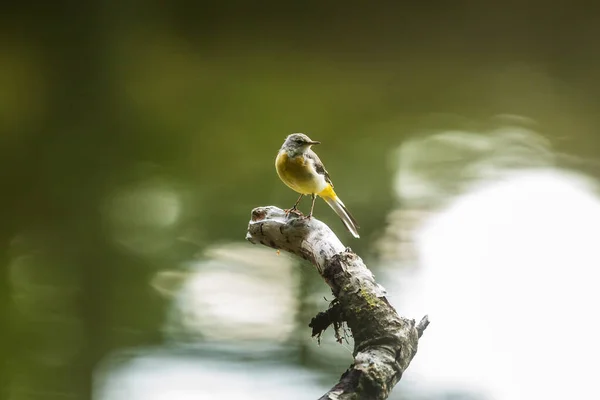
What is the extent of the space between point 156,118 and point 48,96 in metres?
0.42

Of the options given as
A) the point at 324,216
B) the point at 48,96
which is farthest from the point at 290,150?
the point at 48,96

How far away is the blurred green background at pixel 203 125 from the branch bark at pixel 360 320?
917mm

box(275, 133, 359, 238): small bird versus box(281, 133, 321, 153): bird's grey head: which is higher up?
box(281, 133, 321, 153): bird's grey head

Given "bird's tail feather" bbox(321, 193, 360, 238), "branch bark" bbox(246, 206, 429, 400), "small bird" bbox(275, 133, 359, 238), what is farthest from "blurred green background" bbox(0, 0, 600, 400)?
"branch bark" bbox(246, 206, 429, 400)

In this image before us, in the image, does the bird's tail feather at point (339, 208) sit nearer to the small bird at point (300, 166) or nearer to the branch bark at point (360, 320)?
the small bird at point (300, 166)

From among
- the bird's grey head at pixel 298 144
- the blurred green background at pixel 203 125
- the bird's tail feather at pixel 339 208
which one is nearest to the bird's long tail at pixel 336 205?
the bird's tail feather at pixel 339 208

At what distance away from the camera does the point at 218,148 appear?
7.86 ft

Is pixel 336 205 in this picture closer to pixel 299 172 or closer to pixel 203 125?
pixel 299 172

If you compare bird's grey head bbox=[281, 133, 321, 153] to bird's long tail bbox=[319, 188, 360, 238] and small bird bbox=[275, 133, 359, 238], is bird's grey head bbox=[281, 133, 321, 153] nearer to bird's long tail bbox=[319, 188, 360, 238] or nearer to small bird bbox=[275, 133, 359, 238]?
A: small bird bbox=[275, 133, 359, 238]

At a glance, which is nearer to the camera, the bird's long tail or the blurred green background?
the bird's long tail

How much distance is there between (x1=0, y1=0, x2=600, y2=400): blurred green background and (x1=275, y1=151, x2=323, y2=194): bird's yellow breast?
0.77m

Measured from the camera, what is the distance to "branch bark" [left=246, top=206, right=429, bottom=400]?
40.9 inches

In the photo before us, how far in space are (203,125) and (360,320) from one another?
4.76 feet

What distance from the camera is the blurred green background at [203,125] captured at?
88.0 inches
